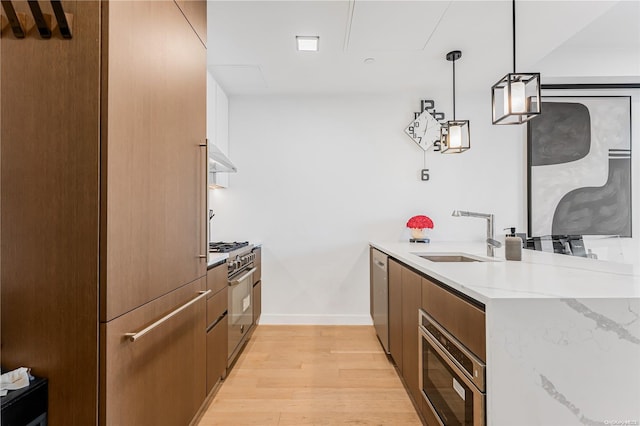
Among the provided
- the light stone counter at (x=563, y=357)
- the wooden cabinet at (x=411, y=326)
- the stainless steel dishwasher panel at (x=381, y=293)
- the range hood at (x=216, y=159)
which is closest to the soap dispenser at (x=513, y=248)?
the wooden cabinet at (x=411, y=326)

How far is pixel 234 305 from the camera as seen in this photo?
2.49m

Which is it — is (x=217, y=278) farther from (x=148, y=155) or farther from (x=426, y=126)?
(x=426, y=126)

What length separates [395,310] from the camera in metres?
2.32

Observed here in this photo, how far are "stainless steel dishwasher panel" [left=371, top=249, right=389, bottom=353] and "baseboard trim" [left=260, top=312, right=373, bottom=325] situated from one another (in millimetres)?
405

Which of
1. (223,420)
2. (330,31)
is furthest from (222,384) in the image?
(330,31)

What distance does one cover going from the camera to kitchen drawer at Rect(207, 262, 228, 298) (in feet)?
6.35

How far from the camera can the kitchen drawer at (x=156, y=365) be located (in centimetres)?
100

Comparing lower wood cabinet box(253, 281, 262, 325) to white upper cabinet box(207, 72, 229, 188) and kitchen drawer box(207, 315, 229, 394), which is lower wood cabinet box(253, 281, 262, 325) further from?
white upper cabinet box(207, 72, 229, 188)

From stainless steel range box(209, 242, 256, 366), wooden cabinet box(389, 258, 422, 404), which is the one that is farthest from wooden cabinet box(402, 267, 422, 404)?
stainless steel range box(209, 242, 256, 366)

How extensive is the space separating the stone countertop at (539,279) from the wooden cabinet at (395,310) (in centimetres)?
49

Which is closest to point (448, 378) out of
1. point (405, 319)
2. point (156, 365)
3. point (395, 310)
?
point (405, 319)

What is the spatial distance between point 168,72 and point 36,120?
1.78 feet

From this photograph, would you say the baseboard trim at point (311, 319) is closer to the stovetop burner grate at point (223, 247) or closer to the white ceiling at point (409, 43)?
the stovetop burner grate at point (223, 247)

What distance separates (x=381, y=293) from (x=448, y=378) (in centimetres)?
149
